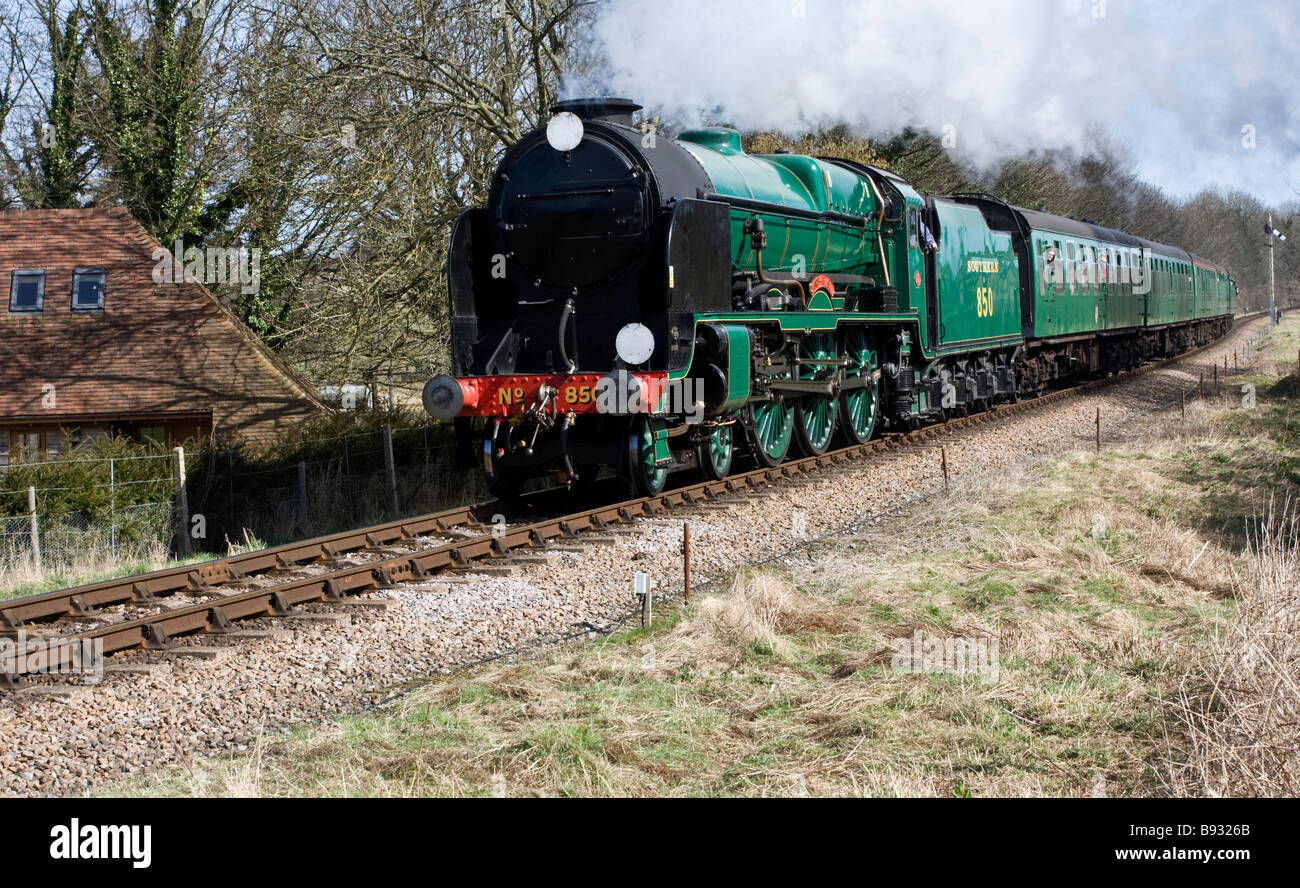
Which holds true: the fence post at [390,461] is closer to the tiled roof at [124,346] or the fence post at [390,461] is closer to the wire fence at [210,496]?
the wire fence at [210,496]

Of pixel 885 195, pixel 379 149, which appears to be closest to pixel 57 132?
pixel 379 149

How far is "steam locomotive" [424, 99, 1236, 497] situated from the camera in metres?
10.4

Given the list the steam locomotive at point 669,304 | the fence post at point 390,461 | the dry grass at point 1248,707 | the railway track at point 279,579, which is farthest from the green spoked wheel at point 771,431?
the dry grass at point 1248,707

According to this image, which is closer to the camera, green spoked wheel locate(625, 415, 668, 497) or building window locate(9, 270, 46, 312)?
green spoked wheel locate(625, 415, 668, 497)

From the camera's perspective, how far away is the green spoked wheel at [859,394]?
14352 mm

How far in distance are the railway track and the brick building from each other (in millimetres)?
7961

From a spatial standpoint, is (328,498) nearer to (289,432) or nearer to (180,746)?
(289,432)

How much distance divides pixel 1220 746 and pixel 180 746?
14.4 feet

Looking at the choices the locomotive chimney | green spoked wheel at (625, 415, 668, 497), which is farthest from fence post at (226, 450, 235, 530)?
the locomotive chimney

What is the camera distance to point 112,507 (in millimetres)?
13078

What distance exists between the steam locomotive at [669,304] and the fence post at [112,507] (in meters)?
4.41

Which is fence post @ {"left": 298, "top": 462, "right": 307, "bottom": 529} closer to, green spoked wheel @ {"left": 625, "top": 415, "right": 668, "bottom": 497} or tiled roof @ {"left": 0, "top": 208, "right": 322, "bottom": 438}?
tiled roof @ {"left": 0, "top": 208, "right": 322, "bottom": 438}

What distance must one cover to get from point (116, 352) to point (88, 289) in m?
1.88

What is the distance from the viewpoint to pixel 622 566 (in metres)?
8.64
